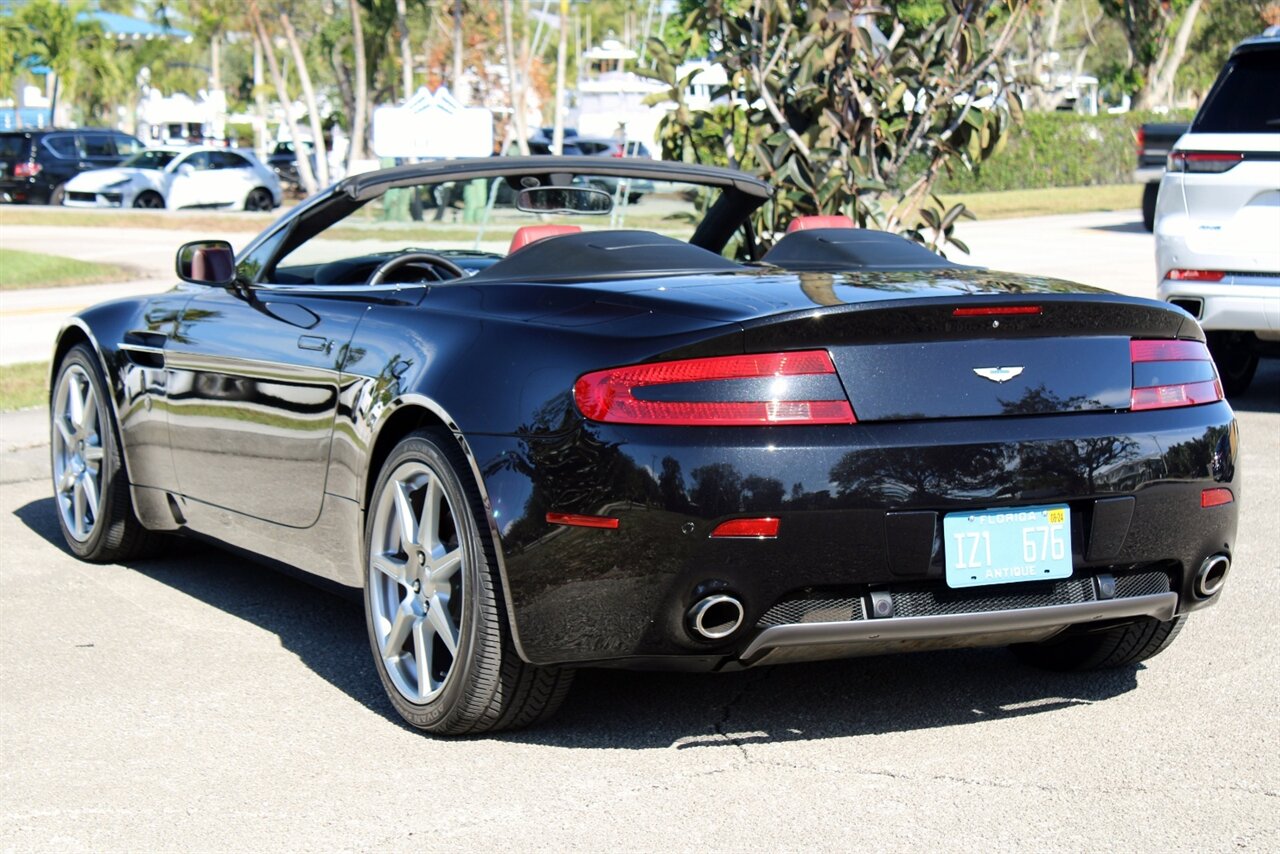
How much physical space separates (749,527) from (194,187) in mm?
34173

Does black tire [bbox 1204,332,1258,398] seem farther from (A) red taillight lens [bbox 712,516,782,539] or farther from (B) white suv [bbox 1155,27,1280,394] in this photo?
(A) red taillight lens [bbox 712,516,782,539]

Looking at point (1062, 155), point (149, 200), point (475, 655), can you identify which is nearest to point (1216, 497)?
point (475, 655)

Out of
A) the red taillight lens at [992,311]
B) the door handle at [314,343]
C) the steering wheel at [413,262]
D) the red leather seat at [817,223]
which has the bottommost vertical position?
the door handle at [314,343]

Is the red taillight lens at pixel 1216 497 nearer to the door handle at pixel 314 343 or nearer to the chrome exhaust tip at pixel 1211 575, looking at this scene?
the chrome exhaust tip at pixel 1211 575

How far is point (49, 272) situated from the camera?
827 inches

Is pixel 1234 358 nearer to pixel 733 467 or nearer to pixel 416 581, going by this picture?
pixel 416 581

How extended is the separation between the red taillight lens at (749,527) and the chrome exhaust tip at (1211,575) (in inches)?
46.3

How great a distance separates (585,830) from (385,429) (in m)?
1.31

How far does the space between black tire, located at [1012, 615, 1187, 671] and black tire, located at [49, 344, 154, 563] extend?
309 centimetres

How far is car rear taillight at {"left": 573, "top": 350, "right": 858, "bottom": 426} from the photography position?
384cm

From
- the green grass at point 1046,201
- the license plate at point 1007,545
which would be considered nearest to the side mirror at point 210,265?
the license plate at point 1007,545

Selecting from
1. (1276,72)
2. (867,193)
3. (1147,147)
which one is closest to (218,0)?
(1147,147)

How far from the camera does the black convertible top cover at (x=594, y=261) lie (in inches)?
183

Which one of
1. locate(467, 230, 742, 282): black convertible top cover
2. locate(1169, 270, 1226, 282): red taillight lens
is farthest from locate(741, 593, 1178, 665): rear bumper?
locate(1169, 270, 1226, 282): red taillight lens
